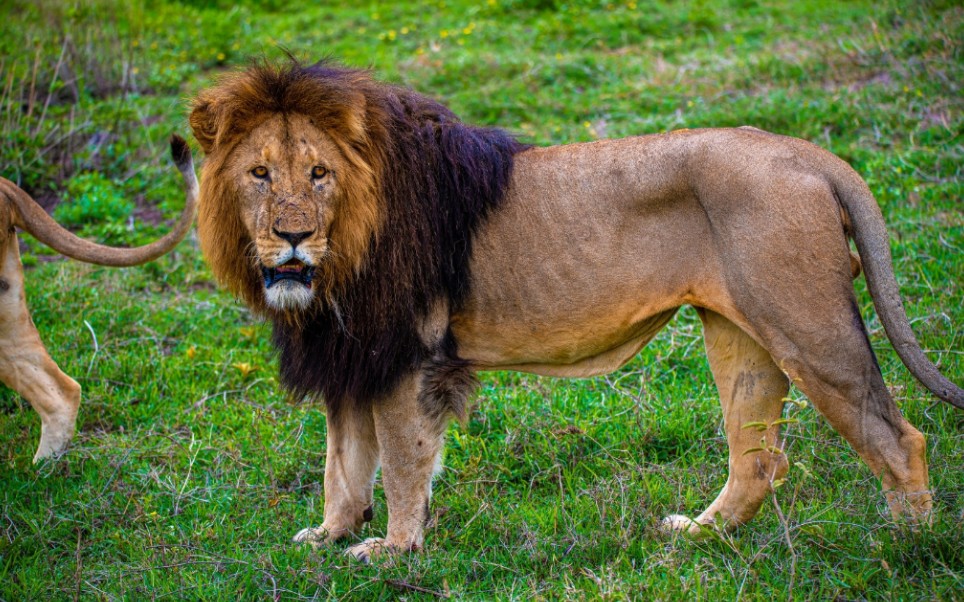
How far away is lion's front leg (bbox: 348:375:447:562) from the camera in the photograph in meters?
3.29

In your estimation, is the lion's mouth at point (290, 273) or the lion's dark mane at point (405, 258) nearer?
the lion's mouth at point (290, 273)

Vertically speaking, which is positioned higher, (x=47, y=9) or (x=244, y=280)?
(x=47, y=9)

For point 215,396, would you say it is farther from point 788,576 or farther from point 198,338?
point 788,576

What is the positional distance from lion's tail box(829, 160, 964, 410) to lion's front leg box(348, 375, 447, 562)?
58.8 inches

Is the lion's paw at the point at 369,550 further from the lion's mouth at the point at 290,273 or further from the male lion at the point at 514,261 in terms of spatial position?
the lion's mouth at the point at 290,273

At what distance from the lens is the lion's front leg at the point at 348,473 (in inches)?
141

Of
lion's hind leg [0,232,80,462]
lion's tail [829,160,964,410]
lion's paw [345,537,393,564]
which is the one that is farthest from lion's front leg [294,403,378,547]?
lion's tail [829,160,964,410]

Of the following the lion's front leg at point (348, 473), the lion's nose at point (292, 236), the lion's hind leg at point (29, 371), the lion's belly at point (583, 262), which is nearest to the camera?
the lion's nose at point (292, 236)

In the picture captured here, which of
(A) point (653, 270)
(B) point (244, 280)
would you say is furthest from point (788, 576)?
(B) point (244, 280)

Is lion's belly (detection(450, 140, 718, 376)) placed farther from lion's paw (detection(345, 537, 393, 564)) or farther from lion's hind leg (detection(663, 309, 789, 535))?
lion's paw (detection(345, 537, 393, 564))

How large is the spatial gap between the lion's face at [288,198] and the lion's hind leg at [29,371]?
1802 mm

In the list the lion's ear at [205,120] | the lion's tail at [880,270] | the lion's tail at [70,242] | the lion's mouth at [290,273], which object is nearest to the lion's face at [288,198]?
the lion's mouth at [290,273]

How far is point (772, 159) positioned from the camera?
2.96 meters

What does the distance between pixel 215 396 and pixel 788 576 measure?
2880 mm
